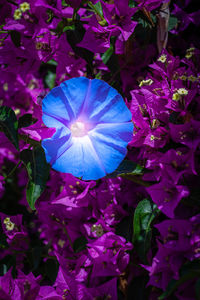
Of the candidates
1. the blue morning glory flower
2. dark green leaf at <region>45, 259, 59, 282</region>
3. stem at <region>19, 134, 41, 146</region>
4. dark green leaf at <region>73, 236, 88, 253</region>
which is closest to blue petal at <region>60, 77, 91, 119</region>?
the blue morning glory flower

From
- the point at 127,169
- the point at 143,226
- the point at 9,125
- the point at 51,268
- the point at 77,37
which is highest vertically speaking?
the point at 77,37

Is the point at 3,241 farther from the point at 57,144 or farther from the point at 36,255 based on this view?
the point at 57,144

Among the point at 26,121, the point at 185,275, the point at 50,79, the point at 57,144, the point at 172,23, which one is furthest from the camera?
the point at 50,79

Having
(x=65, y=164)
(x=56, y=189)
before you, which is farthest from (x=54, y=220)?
(x=65, y=164)

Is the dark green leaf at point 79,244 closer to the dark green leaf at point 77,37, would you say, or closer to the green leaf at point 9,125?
the green leaf at point 9,125

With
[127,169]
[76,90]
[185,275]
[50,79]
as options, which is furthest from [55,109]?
[50,79]

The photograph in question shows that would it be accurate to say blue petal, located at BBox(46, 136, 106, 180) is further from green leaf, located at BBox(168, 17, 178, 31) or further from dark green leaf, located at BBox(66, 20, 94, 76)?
green leaf, located at BBox(168, 17, 178, 31)

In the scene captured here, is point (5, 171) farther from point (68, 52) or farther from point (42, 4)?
point (42, 4)

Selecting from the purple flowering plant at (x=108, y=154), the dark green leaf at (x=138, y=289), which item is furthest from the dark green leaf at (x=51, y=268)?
the dark green leaf at (x=138, y=289)
